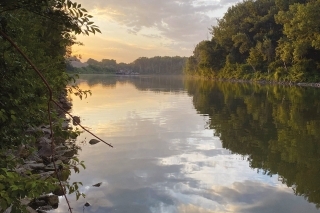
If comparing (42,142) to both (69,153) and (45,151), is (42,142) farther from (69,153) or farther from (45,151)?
(69,153)

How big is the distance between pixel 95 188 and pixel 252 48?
5727 cm

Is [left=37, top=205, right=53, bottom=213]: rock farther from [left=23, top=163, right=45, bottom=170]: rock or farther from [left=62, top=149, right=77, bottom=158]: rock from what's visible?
[left=62, top=149, right=77, bottom=158]: rock

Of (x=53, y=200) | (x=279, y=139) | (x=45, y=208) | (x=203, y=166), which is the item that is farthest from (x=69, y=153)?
(x=279, y=139)

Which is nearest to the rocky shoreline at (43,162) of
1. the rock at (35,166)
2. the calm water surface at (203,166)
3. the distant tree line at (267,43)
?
the rock at (35,166)

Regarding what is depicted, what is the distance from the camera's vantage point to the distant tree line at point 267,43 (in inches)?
1818

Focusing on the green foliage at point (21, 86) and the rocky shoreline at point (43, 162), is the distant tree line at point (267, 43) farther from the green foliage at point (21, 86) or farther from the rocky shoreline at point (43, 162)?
the green foliage at point (21, 86)

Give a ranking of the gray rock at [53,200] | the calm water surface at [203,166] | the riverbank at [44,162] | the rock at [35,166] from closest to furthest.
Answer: the riverbank at [44,162]
the gray rock at [53,200]
the calm water surface at [203,166]
the rock at [35,166]

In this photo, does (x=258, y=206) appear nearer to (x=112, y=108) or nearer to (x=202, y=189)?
(x=202, y=189)

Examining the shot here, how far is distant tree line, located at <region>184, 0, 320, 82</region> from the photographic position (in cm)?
4619

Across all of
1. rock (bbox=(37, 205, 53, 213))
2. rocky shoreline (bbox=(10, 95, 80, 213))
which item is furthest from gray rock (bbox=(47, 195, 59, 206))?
rock (bbox=(37, 205, 53, 213))

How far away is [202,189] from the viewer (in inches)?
321

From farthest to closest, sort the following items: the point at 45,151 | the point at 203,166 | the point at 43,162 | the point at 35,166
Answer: the point at 45,151 < the point at 203,166 < the point at 43,162 < the point at 35,166

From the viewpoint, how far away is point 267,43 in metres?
56.3

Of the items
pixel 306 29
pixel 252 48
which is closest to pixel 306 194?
pixel 306 29
